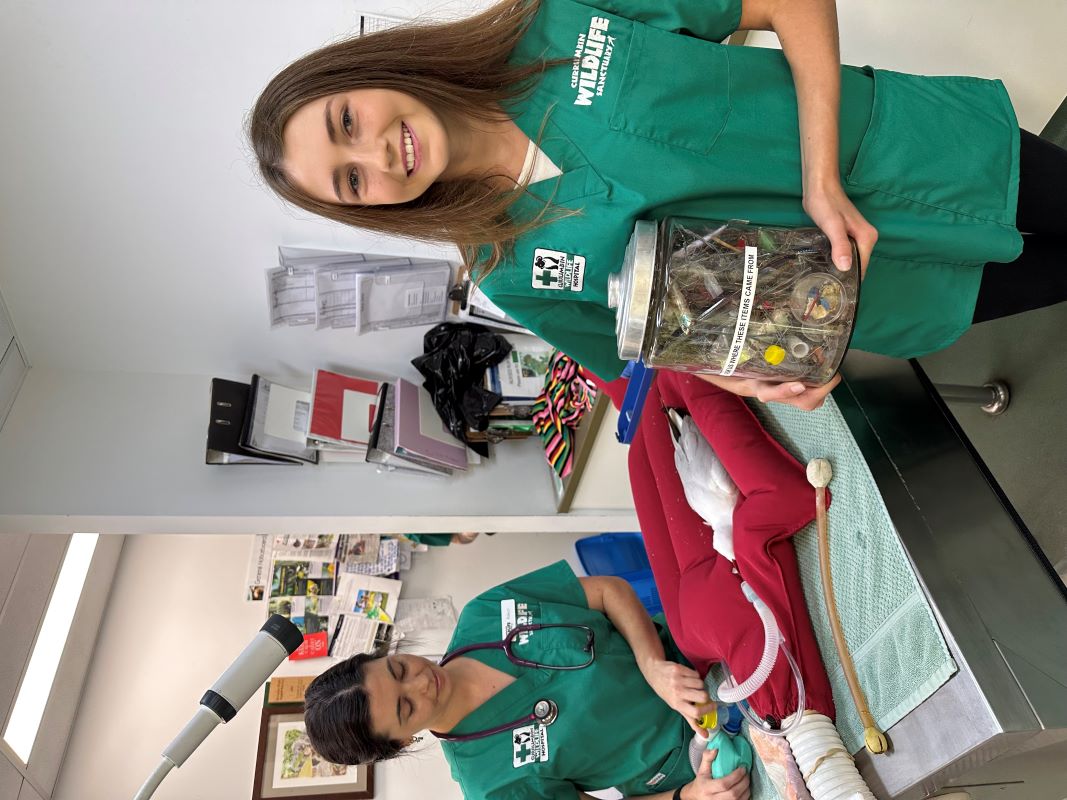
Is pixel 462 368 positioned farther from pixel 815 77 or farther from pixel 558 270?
pixel 815 77

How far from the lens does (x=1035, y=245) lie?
1.09 m

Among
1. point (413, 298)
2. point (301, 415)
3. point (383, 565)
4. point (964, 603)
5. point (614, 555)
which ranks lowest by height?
point (383, 565)

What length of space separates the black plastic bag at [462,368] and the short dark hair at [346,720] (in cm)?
99

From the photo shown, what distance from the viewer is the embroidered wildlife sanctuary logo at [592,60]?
0.92 metres

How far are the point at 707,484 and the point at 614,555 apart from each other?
5.82ft

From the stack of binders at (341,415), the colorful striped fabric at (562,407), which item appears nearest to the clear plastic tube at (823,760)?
the colorful striped fabric at (562,407)

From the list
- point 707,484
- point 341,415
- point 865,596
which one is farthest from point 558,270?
point 341,415

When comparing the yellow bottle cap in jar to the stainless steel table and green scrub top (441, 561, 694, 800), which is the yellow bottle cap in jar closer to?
the stainless steel table

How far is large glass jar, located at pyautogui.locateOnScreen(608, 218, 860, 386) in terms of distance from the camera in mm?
836

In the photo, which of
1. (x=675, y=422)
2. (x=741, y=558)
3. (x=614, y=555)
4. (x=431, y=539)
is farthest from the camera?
(x=614, y=555)

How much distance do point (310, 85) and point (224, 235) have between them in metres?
1.38

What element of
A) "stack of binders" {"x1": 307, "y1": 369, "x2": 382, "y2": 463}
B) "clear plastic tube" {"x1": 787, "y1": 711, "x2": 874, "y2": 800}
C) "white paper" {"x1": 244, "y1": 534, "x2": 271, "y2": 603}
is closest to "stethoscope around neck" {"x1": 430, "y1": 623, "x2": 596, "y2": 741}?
"clear plastic tube" {"x1": 787, "y1": 711, "x2": 874, "y2": 800}

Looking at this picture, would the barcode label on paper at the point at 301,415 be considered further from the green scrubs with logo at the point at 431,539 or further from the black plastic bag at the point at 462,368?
the green scrubs with logo at the point at 431,539

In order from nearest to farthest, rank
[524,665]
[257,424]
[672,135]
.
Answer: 1. [672,135]
2. [524,665]
3. [257,424]
